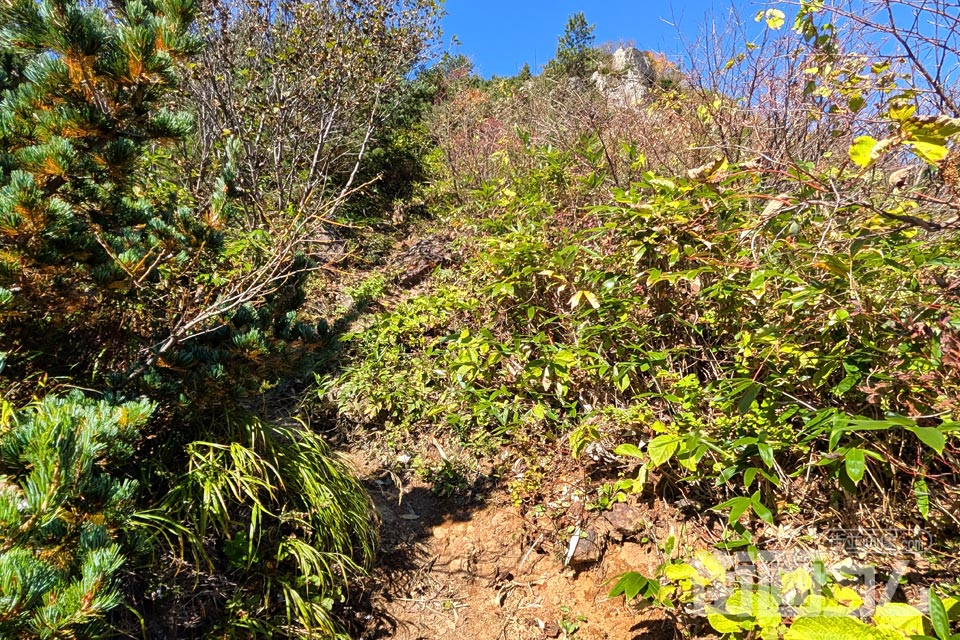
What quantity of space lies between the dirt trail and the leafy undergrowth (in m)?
0.22

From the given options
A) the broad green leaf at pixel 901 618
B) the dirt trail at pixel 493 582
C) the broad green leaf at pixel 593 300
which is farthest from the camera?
the broad green leaf at pixel 593 300

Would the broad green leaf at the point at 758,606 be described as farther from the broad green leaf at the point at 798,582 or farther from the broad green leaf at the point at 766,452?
the broad green leaf at the point at 766,452

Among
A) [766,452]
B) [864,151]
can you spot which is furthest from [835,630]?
[864,151]

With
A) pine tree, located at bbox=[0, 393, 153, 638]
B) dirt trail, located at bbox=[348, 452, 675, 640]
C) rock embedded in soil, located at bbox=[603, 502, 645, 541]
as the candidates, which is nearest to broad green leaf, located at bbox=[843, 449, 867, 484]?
dirt trail, located at bbox=[348, 452, 675, 640]

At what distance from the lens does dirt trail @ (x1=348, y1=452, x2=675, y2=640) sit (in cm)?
207

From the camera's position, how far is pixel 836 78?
2.11 m

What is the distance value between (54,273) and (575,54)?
53.5 feet

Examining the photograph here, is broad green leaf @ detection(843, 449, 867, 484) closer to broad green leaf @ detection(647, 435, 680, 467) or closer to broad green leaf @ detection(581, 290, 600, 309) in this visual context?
broad green leaf @ detection(647, 435, 680, 467)

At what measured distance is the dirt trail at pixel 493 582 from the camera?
207cm

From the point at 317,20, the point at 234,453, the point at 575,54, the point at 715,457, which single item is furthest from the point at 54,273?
the point at 575,54

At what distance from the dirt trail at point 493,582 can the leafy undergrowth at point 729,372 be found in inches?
8.7

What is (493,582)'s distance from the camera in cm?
233

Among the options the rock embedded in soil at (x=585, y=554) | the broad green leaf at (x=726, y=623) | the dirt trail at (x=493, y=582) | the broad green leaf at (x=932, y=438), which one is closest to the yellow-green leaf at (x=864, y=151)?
the broad green leaf at (x=932, y=438)

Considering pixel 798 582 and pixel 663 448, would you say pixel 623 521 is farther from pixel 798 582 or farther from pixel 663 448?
pixel 798 582
